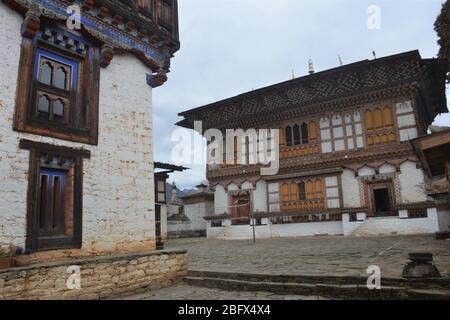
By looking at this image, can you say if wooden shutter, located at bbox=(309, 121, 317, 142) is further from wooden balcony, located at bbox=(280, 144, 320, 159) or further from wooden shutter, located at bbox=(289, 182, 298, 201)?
wooden shutter, located at bbox=(289, 182, 298, 201)

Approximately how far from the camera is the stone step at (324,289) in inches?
186

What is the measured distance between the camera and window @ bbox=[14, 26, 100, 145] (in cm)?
578

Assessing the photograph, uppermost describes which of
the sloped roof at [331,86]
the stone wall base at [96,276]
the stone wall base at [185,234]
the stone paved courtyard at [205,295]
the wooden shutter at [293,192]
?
the sloped roof at [331,86]

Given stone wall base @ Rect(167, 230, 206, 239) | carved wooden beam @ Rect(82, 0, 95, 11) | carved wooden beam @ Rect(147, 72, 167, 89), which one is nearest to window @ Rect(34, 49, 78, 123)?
carved wooden beam @ Rect(82, 0, 95, 11)

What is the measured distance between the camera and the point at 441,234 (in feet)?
39.4

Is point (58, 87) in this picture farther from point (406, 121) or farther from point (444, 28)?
point (406, 121)

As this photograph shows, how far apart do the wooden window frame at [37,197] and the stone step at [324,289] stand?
2.64 meters

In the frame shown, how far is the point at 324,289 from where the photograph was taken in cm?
548

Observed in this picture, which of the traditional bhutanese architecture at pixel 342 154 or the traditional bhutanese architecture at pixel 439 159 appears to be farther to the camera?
the traditional bhutanese architecture at pixel 342 154

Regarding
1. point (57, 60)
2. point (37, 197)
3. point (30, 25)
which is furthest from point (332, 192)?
point (30, 25)

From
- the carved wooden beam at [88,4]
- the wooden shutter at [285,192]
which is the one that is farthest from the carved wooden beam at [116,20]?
the wooden shutter at [285,192]

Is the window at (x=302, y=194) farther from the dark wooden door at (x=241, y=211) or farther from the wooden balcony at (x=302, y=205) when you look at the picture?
A: the dark wooden door at (x=241, y=211)
